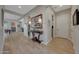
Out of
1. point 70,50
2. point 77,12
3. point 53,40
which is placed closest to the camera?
point 77,12

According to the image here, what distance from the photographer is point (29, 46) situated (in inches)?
85.8

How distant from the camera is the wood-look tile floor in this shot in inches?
78.6

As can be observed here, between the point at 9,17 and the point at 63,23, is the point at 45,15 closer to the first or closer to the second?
the point at 63,23

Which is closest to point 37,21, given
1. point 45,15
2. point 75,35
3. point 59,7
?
point 45,15

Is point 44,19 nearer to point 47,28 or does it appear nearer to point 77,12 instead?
point 47,28

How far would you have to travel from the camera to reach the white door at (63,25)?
193cm

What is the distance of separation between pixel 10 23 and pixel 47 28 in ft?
3.05

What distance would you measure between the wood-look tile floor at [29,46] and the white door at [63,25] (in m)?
0.14

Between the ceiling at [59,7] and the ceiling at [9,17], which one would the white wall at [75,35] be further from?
the ceiling at [9,17]

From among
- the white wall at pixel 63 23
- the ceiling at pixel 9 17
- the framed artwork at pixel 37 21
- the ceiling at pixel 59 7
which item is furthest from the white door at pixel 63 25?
the ceiling at pixel 9 17

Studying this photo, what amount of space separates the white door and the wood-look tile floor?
140 millimetres

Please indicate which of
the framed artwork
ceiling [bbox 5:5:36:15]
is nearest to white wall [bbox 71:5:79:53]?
the framed artwork
